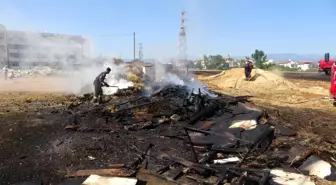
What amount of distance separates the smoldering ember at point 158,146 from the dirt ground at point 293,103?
348mm

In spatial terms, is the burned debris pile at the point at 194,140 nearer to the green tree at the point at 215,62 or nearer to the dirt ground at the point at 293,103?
the dirt ground at the point at 293,103

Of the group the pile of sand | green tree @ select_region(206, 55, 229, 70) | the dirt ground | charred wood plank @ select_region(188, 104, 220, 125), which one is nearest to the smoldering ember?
charred wood plank @ select_region(188, 104, 220, 125)

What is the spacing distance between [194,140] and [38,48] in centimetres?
3747

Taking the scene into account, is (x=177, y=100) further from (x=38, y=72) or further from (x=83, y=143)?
(x=38, y=72)

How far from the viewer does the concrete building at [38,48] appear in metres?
40.4

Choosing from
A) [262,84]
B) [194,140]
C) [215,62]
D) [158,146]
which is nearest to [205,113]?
[194,140]

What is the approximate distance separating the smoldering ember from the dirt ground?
35cm

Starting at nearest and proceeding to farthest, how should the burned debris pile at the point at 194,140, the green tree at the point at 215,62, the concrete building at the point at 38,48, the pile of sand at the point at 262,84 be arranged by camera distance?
the burned debris pile at the point at 194,140 < the pile of sand at the point at 262,84 < the concrete building at the point at 38,48 < the green tree at the point at 215,62

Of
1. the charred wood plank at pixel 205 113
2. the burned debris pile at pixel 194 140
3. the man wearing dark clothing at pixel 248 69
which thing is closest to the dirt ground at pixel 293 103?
the man wearing dark clothing at pixel 248 69

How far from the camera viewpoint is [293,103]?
52.3ft

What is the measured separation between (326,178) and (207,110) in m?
4.65

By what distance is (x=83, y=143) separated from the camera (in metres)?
8.20

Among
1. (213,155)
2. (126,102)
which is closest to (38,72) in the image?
(126,102)

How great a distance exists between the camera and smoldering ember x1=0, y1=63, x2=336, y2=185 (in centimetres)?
610
